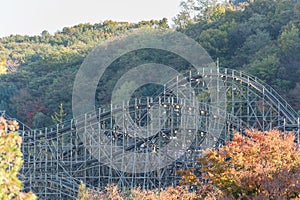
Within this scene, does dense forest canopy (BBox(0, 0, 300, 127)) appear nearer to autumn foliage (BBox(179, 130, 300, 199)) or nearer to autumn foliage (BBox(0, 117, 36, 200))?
autumn foliage (BBox(179, 130, 300, 199))

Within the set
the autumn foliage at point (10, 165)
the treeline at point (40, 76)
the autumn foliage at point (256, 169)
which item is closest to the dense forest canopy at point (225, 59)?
the treeline at point (40, 76)

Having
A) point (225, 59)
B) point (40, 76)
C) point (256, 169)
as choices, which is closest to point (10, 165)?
point (256, 169)

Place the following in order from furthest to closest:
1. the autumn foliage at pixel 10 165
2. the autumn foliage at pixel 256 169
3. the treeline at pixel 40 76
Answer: the treeline at pixel 40 76
the autumn foliage at pixel 256 169
the autumn foliage at pixel 10 165

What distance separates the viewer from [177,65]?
4934 centimetres

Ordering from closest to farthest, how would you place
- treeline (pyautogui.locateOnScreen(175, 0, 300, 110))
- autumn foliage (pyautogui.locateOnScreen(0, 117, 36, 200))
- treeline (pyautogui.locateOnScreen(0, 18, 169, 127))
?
autumn foliage (pyautogui.locateOnScreen(0, 117, 36, 200)) < treeline (pyautogui.locateOnScreen(175, 0, 300, 110)) < treeline (pyautogui.locateOnScreen(0, 18, 169, 127))

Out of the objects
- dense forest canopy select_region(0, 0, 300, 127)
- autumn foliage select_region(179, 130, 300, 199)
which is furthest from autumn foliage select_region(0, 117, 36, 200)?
dense forest canopy select_region(0, 0, 300, 127)

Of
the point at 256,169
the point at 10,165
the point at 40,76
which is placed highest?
the point at 40,76

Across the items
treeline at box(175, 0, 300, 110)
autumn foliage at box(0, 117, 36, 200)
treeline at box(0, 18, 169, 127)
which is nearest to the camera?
autumn foliage at box(0, 117, 36, 200)

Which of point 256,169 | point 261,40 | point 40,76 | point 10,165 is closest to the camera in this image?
point 10,165

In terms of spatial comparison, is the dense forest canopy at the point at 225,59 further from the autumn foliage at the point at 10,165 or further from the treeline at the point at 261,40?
the autumn foliage at the point at 10,165

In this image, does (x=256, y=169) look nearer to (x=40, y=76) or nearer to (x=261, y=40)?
(x=261, y=40)

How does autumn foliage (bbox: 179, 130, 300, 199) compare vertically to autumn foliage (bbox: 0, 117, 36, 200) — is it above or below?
below

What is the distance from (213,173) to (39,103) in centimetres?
3453

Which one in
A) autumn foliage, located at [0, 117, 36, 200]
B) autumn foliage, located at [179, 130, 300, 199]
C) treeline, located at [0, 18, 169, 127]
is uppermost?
treeline, located at [0, 18, 169, 127]
